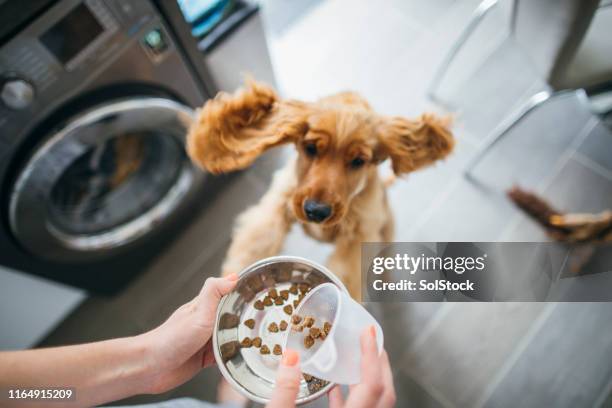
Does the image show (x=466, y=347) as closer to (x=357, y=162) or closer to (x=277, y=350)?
(x=357, y=162)

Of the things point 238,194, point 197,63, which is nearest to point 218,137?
point 197,63

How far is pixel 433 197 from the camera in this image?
1.40m

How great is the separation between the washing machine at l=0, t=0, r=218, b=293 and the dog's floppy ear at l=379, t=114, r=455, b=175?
0.50 m

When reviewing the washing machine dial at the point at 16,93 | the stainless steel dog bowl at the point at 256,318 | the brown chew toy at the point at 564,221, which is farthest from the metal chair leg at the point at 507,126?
Answer: the washing machine dial at the point at 16,93

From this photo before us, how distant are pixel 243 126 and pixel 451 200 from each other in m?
0.80

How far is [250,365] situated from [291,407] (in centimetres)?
12

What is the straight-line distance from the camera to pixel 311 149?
3.01 ft

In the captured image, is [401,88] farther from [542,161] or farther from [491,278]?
[491,278]

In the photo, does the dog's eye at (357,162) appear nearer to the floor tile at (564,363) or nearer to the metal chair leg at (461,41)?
the floor tile at (564,363)

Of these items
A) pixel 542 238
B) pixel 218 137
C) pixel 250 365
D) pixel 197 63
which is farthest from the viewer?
pixel 542 238

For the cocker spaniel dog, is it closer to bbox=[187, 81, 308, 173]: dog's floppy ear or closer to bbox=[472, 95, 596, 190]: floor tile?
bbox=[187, 81, 308, 173]: dog's floppy ear

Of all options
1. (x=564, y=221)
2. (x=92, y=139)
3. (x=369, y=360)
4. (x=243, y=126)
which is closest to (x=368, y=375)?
(x=369, y=360)

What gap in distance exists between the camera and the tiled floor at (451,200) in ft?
3.22

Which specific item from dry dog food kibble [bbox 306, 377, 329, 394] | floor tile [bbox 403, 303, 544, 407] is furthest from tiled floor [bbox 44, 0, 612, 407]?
dry dog food kibble [bbox 306, 377, 329, 394]
